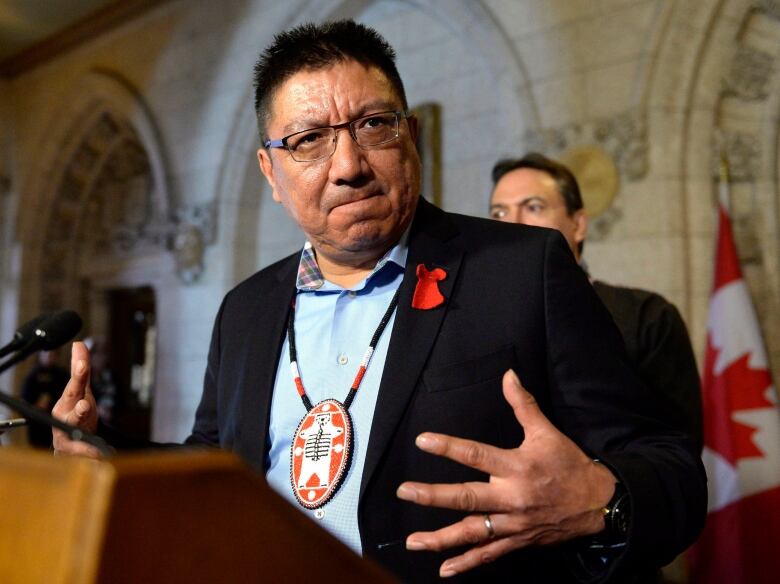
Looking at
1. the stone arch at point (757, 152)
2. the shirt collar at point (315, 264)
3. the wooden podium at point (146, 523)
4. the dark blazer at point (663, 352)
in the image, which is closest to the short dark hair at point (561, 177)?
the dark blazer at point (663, 352)

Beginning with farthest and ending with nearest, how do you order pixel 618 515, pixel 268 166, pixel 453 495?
pixel 268 166
pixel 618 515
pixel 453 495

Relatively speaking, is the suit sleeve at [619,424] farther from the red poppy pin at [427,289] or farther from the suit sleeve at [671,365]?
the suit sleeve at [671,365]

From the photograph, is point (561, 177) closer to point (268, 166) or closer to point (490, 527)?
point (268, 166)

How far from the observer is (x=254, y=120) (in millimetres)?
6512

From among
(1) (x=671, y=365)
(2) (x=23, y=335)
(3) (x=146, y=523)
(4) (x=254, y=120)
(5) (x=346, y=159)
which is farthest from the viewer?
(4) (x=254, y=120)

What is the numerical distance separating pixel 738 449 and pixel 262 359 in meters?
2.65

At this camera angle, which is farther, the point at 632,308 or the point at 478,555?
the point at 632,308

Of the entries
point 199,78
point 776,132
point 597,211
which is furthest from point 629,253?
point 199,78

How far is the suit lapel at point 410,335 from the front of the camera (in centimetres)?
126

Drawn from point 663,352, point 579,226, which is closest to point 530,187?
point 579,226

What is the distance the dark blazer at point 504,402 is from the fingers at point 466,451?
24 centimetres

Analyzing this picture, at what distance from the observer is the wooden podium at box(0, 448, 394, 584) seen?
1.57 feet

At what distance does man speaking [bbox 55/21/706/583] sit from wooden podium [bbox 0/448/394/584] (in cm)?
35

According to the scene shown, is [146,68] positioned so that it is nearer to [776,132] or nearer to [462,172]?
[462,172]
